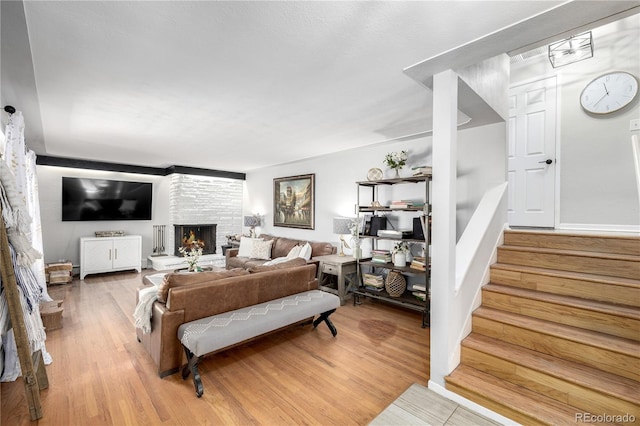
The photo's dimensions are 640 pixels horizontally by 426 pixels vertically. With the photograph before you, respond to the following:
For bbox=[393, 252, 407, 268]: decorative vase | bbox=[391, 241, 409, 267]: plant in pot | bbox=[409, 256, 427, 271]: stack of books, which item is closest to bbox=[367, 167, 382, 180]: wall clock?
bbox=[391, 241, 409, 267]: plant in pot

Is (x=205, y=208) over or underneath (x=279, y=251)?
over

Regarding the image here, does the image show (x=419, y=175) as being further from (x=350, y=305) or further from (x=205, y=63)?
(x=205, y=63)

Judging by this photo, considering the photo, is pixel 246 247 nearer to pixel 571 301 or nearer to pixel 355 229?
pixel 355 229

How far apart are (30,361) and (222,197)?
5.71 meters

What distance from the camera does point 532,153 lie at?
3.45 metres

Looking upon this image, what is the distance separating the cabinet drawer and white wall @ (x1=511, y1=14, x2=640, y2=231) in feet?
9.07

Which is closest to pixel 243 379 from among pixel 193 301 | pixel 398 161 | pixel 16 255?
pixel 193 301

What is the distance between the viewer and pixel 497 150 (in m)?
3.25

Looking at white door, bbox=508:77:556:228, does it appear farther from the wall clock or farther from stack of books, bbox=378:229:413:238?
the wall clock

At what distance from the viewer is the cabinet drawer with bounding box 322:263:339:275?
4168 mm

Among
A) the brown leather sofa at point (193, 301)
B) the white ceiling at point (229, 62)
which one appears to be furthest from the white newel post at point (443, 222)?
the brown leather sofa at point (193, 301)

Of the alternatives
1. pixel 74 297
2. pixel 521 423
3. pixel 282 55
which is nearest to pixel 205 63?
pixel 282 55

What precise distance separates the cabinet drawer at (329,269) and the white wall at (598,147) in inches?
109

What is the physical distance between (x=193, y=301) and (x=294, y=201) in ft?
12.5
